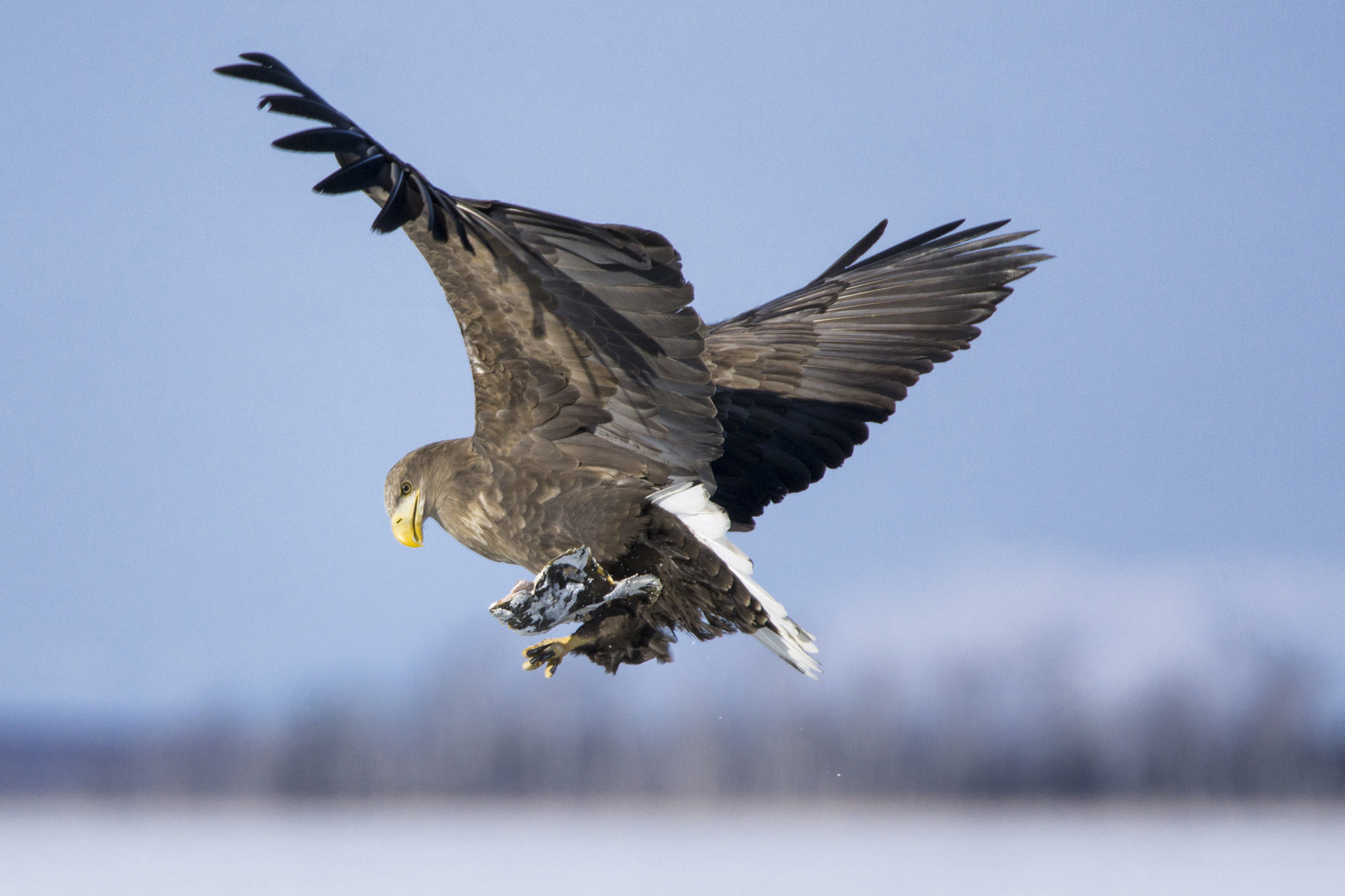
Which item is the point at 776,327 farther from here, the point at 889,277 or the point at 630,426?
the point at 630,426

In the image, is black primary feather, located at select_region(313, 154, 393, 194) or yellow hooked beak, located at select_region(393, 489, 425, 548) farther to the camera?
yellow hooked beak, located at select_region(393, 489, 425, 548)

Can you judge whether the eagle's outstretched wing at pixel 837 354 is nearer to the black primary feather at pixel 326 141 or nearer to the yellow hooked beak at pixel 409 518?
the yellow hooked beak at pixel 409 518

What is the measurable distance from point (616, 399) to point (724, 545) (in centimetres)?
59

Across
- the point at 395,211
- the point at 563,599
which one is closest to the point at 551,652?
the point at 563,599

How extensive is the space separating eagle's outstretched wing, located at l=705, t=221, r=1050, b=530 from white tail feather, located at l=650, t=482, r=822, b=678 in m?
0.84

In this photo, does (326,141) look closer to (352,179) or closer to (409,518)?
(352,179)

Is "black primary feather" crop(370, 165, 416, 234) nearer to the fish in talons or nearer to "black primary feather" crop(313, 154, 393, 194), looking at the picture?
"black primary feather" crop(313, 154, 393, 194)

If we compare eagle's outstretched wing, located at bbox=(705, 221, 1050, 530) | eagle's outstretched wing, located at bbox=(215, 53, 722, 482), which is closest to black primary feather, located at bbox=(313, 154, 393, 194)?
eagle's outstretched wing, located at bbox=(215, 53, 722, 482)

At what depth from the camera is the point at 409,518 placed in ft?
14.8

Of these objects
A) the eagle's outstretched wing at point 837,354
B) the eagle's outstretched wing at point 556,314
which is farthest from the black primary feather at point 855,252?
the eagle's outstretched wing at point 556,314

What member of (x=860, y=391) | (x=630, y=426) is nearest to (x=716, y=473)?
(x=860, y=391)

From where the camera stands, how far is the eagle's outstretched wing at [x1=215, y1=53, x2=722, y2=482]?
135 inches

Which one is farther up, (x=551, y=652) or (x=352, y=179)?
(x=352, y=179)

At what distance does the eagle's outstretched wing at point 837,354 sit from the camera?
5.41 meters
